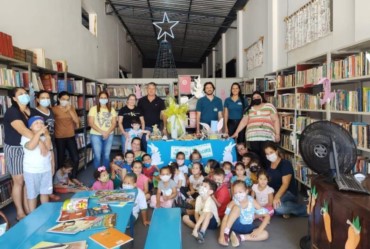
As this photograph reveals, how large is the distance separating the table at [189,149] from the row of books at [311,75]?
1.36 m

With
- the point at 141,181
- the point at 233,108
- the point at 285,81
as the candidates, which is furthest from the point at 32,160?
the point at 285,81

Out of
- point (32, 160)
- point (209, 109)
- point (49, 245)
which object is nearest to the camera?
point (49, 245)

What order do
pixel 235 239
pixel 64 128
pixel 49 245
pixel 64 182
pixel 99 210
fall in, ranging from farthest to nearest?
pixel 64 128 → pixel 64 182 → pixel 235 239 → pixel 99 210 → pixel 49 245

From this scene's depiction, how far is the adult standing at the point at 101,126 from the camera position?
5.04 metres

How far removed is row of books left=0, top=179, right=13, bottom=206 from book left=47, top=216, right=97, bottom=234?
6.91ft

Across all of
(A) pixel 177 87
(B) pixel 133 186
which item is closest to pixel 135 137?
(B) pixel 133 186

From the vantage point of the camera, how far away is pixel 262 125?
183 inches

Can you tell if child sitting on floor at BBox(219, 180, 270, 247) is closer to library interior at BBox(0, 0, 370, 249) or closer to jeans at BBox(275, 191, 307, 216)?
library interior at BBox(0, 0, 370, 249)

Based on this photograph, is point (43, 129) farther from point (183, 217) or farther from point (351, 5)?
point (351, 5)

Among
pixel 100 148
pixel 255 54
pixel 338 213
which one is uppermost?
pixel 255 54

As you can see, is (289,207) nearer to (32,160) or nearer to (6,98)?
(32,160)

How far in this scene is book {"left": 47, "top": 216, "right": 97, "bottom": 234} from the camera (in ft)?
6.76

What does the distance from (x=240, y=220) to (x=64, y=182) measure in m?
2.97

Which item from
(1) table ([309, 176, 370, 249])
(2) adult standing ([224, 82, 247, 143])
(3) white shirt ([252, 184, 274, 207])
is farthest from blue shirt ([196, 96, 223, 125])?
(1) table ([309, 176, 370, 249])
